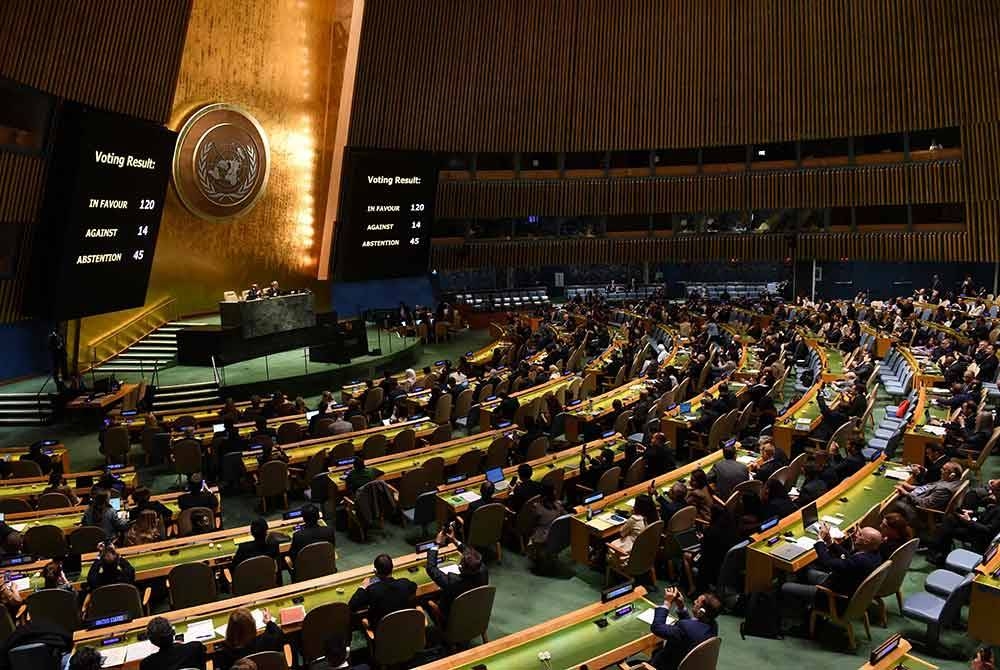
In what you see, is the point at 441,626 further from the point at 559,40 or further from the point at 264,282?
the point at 559,40

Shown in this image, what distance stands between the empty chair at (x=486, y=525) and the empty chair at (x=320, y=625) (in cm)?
233

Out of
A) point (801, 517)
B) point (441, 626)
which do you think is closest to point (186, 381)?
point (441, 626)

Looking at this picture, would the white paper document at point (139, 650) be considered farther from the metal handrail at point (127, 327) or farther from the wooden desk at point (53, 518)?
the metal handrail at point (127, 327)

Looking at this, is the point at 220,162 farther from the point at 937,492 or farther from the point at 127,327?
the point at 937,492

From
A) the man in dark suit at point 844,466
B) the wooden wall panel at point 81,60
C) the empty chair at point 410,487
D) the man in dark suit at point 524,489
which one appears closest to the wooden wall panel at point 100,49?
the wooden wall panel at point 81,60

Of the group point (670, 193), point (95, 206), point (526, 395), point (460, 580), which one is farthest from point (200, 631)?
point (670, 193)

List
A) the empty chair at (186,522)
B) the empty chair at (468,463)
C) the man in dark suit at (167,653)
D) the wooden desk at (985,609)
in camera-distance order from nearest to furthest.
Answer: the man in dark suit at (167,653), the wooden desk at (985,609), the empty chair at (186,522), the empty chair at (468,463)

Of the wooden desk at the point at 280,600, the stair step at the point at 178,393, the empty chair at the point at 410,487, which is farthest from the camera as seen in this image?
the stair step at the point at 178,393

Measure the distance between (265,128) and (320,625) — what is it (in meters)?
19.9

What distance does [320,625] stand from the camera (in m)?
5.78

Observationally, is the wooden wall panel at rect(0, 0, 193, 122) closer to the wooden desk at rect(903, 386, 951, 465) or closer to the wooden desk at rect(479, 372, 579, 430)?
the wooden desk at rect(479, 372, 579, 430)

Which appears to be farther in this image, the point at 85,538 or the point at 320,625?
the point at 85,538

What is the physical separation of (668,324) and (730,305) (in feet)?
9.00

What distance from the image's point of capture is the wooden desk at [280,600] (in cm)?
555
